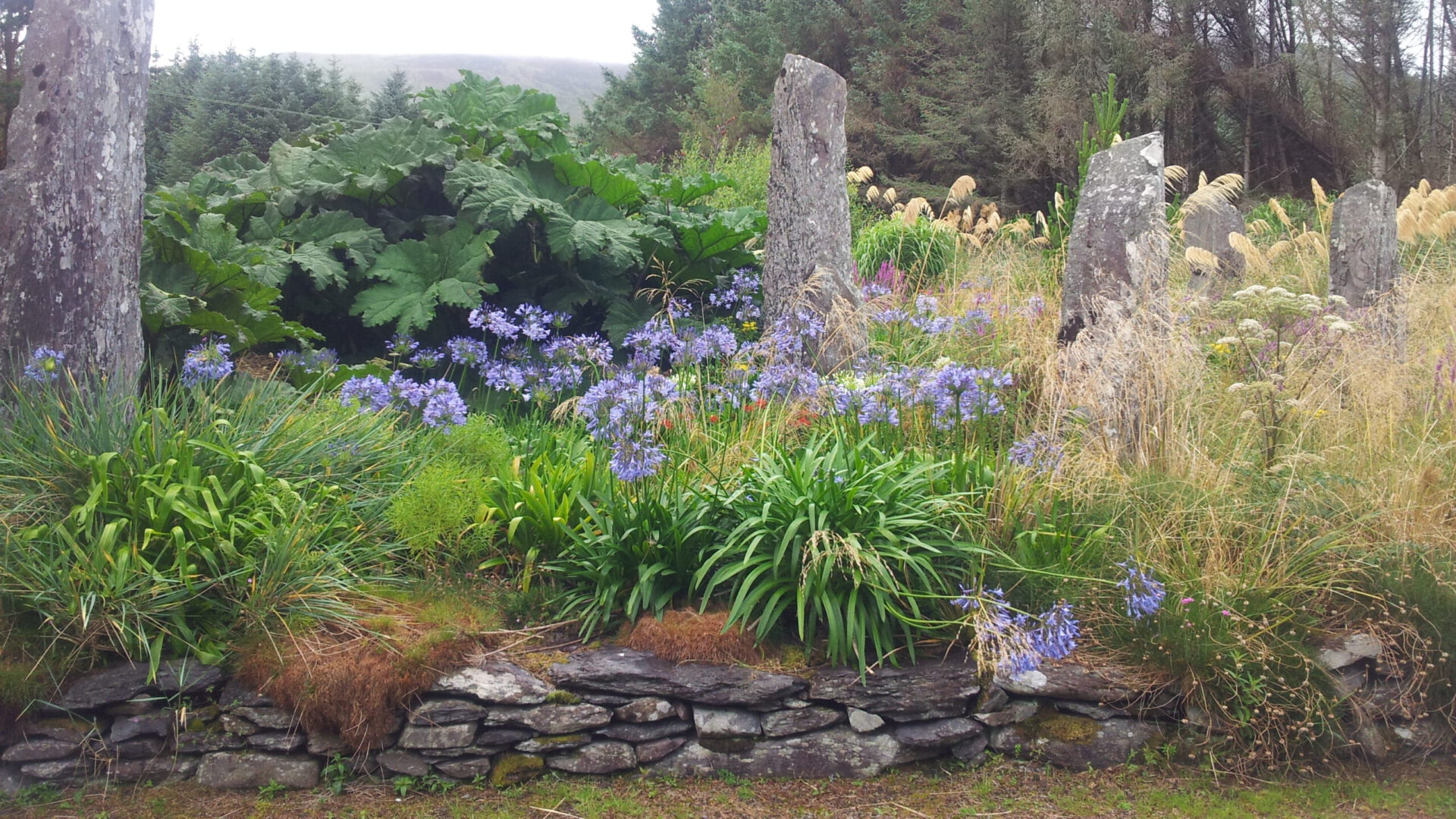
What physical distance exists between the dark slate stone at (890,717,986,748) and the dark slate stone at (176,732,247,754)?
7.70ft

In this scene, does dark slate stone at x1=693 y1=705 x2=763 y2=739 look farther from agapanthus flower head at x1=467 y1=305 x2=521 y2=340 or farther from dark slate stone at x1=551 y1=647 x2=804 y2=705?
agapanthus flower head at x1=467 y1=305 x2=521 y2=340

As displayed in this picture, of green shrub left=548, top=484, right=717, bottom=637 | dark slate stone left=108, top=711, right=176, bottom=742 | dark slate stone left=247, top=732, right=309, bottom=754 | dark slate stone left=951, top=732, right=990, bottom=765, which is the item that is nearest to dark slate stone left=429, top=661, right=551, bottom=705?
green shrub left=548, top=484, right=717, bottom=637

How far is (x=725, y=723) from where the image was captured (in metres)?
3.43

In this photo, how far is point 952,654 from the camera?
356 cm

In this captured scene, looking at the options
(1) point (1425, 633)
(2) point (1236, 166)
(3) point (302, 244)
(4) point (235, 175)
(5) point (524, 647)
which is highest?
(2) point (1236, 166)

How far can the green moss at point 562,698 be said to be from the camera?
3.41 meters

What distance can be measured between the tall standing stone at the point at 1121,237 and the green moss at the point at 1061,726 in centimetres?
217

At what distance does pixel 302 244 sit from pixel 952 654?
4.65 m

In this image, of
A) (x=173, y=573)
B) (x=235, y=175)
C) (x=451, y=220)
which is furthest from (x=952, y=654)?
(x=235, y=175)

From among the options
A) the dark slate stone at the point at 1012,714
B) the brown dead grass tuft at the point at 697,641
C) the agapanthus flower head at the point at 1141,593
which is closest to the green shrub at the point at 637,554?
the brown dead grass tuft at the point at 697,641

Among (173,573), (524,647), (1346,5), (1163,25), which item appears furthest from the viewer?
(1163,25)

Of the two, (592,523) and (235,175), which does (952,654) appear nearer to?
(592,523)

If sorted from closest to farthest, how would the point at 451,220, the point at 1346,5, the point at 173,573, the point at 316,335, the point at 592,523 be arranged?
the point at 173,573, the point at 592,523, the point at 316,335, the point at 451,220, the point at 1346,5

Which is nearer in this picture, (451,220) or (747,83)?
(451,220)
